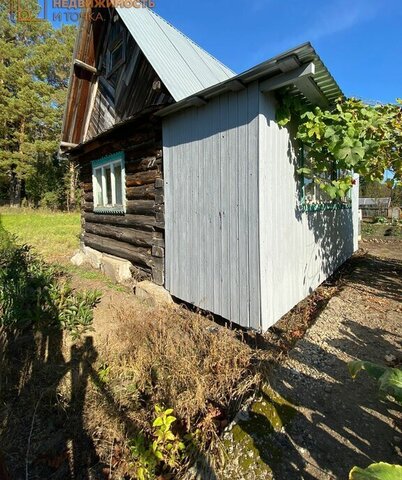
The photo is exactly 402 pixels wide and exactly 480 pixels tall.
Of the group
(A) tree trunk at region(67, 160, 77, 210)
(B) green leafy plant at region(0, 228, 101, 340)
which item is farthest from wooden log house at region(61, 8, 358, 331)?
(A) tree trunk at region(67, 160, 77, 210)

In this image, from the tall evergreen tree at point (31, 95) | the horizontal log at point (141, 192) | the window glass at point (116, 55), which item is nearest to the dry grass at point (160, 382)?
the horizontal log at point (141, 192)

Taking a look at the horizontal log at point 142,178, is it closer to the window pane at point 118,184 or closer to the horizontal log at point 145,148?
the horizontal log at point 145,148

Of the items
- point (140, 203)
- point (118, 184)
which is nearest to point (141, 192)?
point (140, 203)

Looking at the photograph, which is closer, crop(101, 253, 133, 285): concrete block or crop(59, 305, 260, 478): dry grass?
crop(59, 305, 260, 478): dry grass

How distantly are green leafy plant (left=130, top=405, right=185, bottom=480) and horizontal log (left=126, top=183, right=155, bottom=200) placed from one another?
3.93 metres

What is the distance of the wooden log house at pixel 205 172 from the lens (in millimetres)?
3566

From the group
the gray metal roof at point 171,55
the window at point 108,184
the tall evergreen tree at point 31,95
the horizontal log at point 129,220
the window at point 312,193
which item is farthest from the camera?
the tall evergreen tree at point 31,95

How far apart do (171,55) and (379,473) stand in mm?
6062

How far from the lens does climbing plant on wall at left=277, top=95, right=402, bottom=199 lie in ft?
12.5

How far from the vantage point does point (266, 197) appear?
3564mm

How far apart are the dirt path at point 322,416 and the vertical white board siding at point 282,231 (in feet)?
2.26

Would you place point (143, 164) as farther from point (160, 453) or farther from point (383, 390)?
point (383, 390)

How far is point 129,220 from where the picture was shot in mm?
6062

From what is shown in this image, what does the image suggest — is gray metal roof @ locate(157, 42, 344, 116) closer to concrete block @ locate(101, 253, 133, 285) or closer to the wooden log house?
the wooden log house
